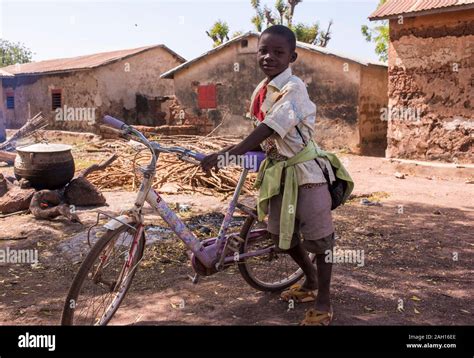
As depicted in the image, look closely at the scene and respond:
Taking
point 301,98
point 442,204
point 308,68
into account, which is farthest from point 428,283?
point 308,68

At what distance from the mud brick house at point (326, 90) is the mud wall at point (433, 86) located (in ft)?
8.66

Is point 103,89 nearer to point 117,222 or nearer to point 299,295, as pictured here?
point 299,295

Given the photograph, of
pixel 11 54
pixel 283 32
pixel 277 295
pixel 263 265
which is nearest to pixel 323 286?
pixel 277 295

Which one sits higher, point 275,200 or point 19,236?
Answer: point 275,200

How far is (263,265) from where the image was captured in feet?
13.0

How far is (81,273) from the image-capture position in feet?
8.73

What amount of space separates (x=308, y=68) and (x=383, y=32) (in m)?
15.1

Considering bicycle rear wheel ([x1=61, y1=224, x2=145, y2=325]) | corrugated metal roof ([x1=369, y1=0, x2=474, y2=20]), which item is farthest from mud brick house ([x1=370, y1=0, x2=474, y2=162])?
bicycle rear wheel ([x1=61, y1=224, x2=145, y2=325])

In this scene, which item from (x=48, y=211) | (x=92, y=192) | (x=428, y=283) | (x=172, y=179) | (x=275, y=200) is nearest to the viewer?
(x=275, y=200)

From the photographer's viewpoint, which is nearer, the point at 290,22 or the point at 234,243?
the point at 234,243

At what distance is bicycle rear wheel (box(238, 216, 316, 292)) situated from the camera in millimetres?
3385

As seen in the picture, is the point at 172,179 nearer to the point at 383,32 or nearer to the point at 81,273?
the point at 81,273

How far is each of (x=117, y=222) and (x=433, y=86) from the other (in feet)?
27.2

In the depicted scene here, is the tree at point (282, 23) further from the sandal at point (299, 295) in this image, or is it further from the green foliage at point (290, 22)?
the sandal at point (299, 295)
